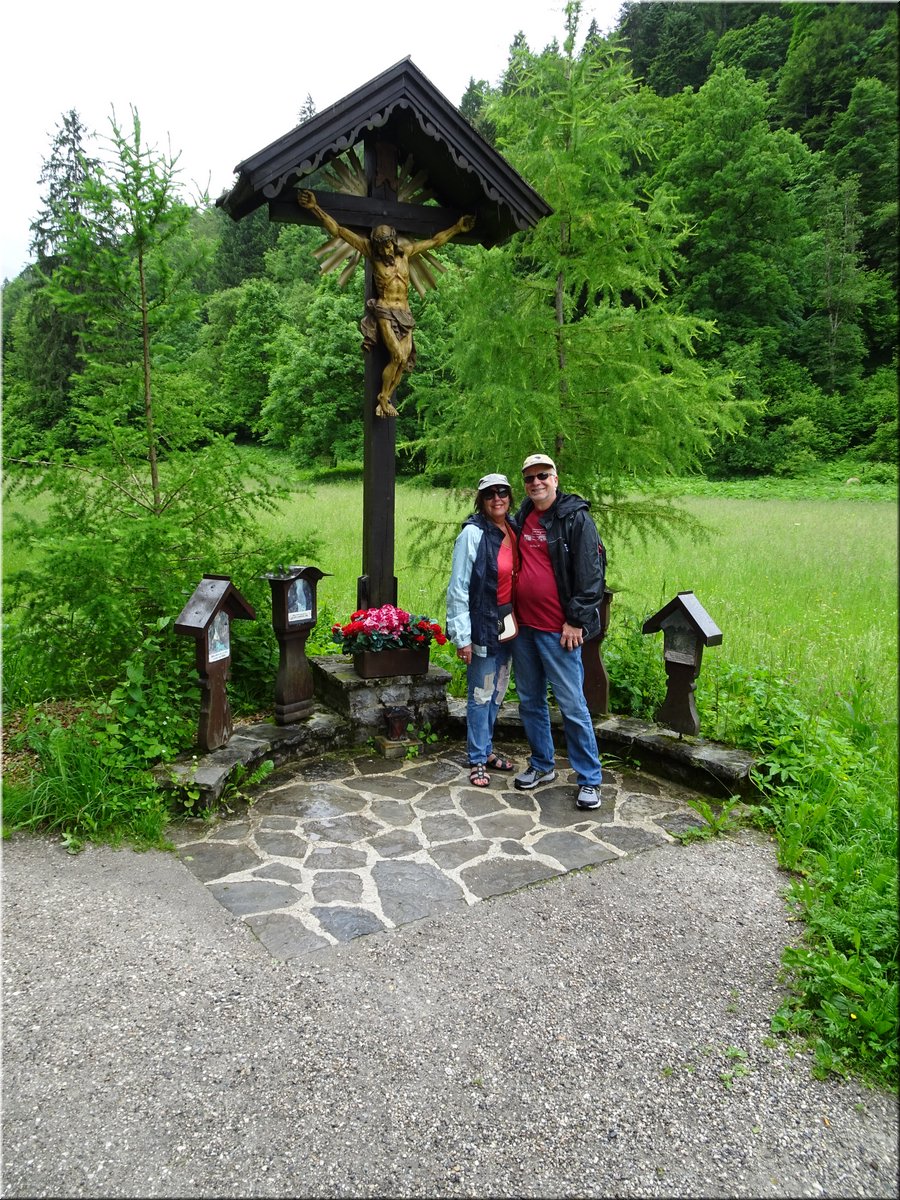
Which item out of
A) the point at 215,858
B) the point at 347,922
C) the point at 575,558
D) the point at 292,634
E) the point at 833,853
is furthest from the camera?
the point at 292,634

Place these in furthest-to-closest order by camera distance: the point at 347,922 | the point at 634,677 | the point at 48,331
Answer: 1. the point at 48,331
2. the point at 634,677
3. the point at 347,922

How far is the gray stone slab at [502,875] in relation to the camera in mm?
3828

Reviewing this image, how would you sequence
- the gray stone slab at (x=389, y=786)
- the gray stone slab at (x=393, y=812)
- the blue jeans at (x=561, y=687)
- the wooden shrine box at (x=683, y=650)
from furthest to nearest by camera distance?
the wooden shrine box at (x=683, y=650), the gray stone slab at (x=389, y=786), the blue jeans at (x=561, y=687), the gray stone slab at (x=393, y=812)

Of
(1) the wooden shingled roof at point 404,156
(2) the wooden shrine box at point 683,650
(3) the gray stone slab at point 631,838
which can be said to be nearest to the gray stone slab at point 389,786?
(3) the gray stone slab at point 631,838

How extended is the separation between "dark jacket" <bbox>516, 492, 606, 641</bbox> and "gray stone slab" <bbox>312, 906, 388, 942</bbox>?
6.64ft

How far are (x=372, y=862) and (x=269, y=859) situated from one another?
1.79 feet

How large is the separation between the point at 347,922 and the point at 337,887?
31 cm

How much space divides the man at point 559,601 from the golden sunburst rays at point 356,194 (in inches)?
92.3

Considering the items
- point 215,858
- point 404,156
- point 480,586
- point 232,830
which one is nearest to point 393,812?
point 232,830

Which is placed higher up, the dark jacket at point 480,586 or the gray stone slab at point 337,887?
the dark jacket at point 480,586

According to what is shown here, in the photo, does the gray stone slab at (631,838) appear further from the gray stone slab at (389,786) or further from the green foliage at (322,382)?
the green foliage at (322,382)

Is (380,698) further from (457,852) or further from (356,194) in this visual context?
(356,194)

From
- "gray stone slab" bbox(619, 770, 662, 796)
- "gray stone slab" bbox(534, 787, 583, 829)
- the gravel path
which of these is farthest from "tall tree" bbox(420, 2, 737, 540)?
the gravel path

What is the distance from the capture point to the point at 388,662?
5676 mm
